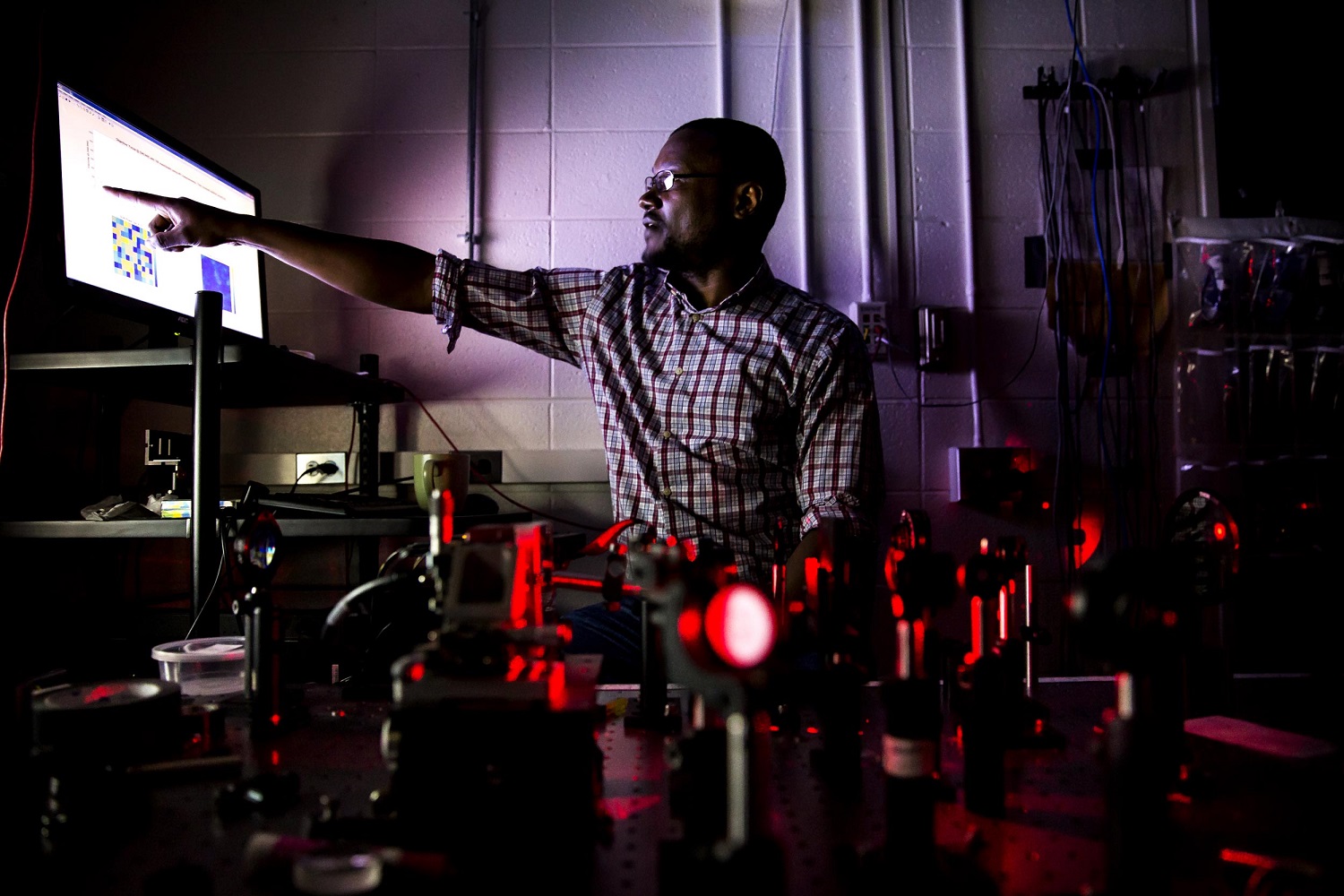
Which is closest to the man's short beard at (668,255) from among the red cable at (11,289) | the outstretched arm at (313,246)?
the outstretched arm at (313,246)

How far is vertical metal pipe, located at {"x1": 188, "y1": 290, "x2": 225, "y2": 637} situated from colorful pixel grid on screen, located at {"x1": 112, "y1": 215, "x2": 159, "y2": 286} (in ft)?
1.12

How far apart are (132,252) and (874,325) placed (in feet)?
6.04

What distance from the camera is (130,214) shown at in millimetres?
1670

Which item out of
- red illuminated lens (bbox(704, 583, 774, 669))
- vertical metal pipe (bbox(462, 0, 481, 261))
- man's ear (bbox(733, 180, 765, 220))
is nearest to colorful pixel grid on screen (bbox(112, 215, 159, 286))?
vertical metal pipe (bbox(462, 0, 481, 261))

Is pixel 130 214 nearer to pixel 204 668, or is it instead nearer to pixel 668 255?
pixel 204 668

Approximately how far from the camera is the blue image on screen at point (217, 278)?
1.88 m

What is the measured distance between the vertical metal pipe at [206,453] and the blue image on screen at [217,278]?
45 centimetres

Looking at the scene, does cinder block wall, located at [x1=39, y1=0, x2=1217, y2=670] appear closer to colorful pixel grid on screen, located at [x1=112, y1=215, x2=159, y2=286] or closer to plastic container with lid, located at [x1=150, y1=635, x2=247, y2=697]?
colorful pixel grid on screen, located at [x1=112, y1=215, x2=159, y2=286]

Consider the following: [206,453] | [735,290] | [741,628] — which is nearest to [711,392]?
[735,290]

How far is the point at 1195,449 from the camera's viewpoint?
95.3 inches

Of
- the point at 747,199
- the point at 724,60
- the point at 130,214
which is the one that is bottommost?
the point at 130,214

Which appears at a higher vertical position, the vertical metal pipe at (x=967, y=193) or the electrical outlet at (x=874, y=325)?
the vertical metal pipe at (x=967, y=193)

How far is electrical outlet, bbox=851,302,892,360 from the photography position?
92.9 inches

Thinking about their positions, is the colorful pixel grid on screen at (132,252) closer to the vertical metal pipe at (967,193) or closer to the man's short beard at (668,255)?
the man's short beard at (668,255)
